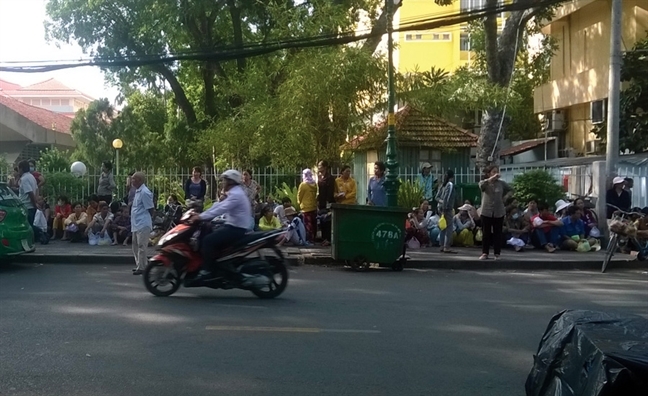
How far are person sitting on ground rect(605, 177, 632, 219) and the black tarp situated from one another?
1310 cm

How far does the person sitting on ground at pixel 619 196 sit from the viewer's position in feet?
56.4

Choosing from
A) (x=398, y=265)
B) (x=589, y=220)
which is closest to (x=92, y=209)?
(x=398, y=265)

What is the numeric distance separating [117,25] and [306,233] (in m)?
11.6

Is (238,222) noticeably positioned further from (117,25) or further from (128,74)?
(128,74)

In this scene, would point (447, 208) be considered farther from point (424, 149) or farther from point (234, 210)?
point (424, 149)

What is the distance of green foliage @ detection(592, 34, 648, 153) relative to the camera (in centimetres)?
2391

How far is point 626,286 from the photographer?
43.8 ft

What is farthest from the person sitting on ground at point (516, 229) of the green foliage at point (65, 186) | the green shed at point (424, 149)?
the green foliage at point (65, 186)

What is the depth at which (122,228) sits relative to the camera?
18.5 m

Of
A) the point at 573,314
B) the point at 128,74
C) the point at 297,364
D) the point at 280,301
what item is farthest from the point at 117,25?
the point at 573,314

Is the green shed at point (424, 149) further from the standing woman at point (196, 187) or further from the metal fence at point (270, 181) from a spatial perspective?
the standing woman at point (196, 187)

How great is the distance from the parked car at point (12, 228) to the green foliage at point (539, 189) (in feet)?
35.8

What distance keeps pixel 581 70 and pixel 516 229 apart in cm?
1241

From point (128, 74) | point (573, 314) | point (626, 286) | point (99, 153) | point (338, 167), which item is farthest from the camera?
point (99, 153)
